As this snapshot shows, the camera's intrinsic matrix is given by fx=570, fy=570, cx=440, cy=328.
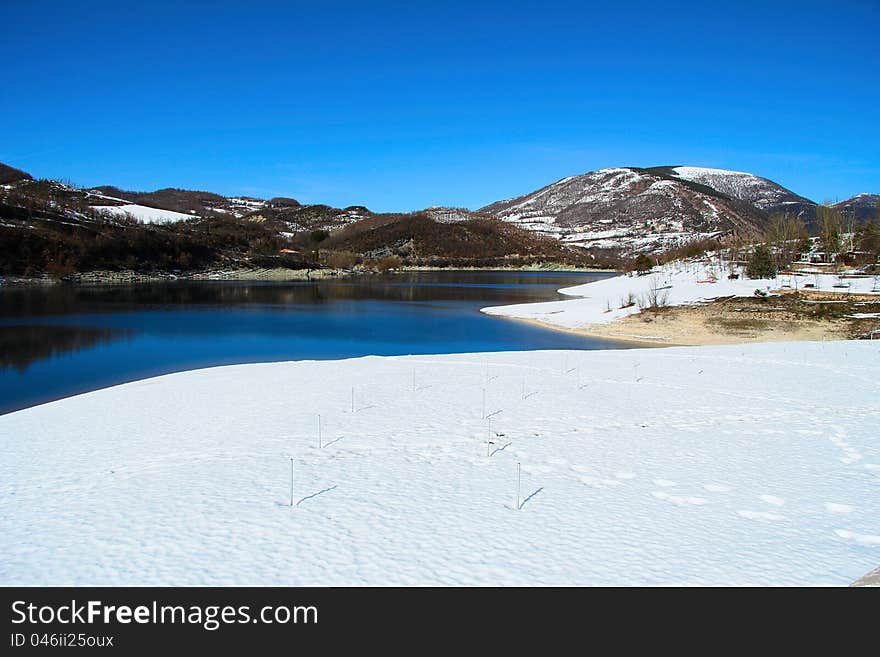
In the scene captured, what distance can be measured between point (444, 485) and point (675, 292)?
36.2 meters

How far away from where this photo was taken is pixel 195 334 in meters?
29.0

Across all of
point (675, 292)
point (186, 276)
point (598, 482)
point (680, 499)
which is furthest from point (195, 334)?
point (186, 276)

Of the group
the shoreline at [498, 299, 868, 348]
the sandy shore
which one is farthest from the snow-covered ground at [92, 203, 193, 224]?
the sandy shore

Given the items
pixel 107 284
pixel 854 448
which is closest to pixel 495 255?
pixel 107 284

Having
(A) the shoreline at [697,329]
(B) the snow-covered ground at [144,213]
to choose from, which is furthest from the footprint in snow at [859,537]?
(B) the snow-covered ground at [144,213]

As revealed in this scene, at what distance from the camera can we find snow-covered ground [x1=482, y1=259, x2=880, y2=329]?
115ft

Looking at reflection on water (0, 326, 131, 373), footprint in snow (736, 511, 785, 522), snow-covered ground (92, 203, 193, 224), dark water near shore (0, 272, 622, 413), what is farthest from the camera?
snow-covered ground (92, 203, 193, 224)

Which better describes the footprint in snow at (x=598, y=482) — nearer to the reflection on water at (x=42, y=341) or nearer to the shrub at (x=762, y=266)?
the reflection on water at (x=42, y=341)

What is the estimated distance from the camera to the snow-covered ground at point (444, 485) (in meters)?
5.81

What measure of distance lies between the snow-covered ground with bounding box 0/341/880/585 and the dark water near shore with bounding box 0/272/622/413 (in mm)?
6709

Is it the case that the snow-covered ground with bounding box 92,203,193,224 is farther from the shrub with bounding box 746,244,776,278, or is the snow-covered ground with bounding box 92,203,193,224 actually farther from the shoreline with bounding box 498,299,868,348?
the shrub with bounding box 746,244,776,278

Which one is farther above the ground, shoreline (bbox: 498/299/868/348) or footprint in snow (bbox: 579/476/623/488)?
shoreline (bbox: 498/299/868/348)

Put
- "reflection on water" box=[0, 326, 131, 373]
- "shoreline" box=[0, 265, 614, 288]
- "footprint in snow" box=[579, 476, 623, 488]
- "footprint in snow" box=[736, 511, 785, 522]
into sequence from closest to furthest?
1. "footprint in snow" box=[736, 511, 785, 522]
2. "footprint in snow" box=[579, 476, 623, 488]
3. "reflection on water" box=[0, 326, 131, 373]
4. "shoreline" box=[0, 265, 614, 288]
